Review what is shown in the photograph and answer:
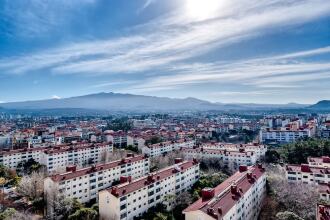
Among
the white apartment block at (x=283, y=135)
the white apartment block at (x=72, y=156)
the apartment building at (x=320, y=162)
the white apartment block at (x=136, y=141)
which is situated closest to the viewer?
the apartment building at (x=320, y=162)

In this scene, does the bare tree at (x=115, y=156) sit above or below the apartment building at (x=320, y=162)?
below

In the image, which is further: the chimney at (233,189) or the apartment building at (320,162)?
the apartment building at (320,162)

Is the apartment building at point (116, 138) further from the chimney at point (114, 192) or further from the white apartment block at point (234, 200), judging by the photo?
the chimney at point (114, 192)

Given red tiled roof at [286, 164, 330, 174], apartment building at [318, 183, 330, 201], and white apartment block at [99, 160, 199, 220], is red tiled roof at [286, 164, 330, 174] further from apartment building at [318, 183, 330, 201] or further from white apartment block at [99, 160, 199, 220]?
white apartment block at [99, 160, 199, 220]

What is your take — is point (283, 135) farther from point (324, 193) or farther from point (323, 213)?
point (323, 213)

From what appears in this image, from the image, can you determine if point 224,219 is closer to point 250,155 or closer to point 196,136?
point 250,155

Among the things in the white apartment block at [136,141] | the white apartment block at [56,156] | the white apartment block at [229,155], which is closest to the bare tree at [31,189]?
the white apartment block at [56,156]

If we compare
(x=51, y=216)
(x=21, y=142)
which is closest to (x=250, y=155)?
→ (x=51, y=216)
